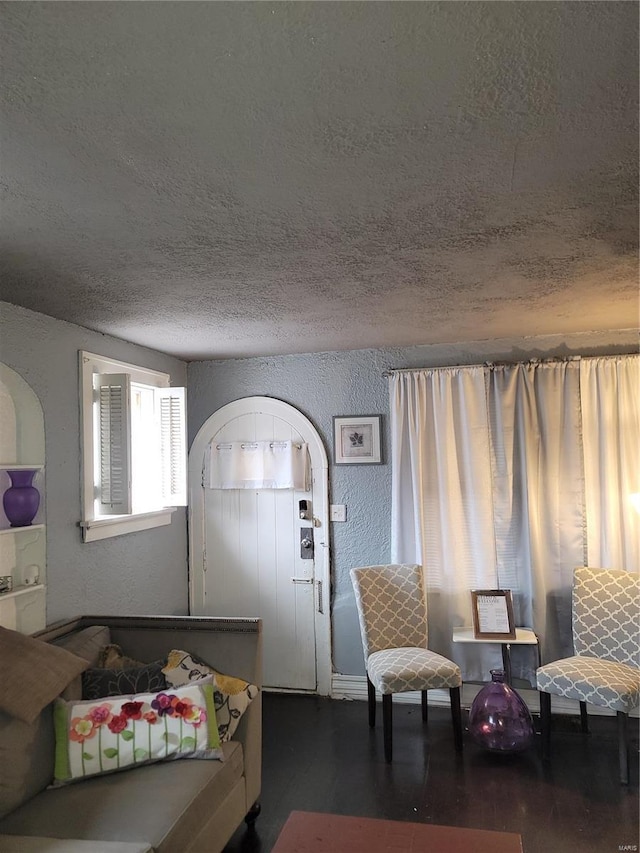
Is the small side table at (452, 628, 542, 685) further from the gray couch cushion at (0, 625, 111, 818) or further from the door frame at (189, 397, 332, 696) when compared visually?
the gray couch cushion at (0, 625, 111, 818)

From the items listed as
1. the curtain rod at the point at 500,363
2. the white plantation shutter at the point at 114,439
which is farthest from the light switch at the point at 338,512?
the white plantation shutter at the point at 114,439

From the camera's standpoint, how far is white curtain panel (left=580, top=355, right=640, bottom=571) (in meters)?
3.55

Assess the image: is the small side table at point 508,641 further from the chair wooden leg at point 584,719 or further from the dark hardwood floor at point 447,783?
the dark hardwood floor at point 447,783

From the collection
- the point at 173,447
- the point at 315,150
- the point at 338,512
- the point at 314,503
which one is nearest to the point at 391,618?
the point at 338,512

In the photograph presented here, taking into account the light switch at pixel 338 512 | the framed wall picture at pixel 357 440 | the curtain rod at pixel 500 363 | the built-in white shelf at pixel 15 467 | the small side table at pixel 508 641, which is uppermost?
the curtain rod at pixel 500 363

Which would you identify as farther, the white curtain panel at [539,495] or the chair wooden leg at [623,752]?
the white curtain panel at [539,495]

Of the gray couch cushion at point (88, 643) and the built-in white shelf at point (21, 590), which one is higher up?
the built-in white shelf at point (21, 590)

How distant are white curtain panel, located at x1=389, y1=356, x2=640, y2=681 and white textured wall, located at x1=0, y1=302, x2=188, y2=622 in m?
1.71

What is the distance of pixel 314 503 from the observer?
13.6ft

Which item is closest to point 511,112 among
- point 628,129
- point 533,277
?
point 628,129

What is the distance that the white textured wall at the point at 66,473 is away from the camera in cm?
279

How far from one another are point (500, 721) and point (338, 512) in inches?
62.6

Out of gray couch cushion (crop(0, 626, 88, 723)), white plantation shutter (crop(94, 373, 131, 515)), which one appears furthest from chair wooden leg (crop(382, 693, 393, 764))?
white plantation shutter (crop(94, 373, 131, 515))

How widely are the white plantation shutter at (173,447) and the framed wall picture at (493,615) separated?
1.90m
